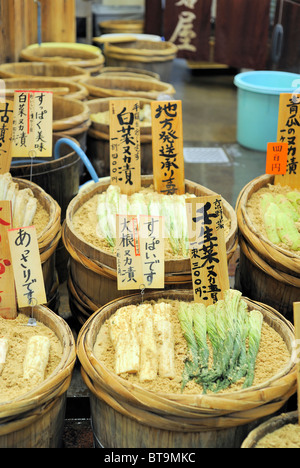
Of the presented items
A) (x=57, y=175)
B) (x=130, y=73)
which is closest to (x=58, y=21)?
(x=130, y=73)

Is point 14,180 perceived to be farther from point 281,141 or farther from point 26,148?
point 281,141

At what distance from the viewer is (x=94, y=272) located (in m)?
2.99

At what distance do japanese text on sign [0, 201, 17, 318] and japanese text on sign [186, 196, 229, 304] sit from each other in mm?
938

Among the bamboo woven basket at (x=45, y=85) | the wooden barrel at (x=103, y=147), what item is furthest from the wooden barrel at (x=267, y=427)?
the bamboo woven basket at (x=45, y=85)

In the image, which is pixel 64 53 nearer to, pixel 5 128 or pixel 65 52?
pixel 65 52

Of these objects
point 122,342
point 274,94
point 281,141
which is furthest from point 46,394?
point 274,94

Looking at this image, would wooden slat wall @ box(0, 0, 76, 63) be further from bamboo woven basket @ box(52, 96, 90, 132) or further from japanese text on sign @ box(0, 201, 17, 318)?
japanese text on sign @ box(0, 201, 17, 318)

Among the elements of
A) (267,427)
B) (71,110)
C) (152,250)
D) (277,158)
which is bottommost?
(267,427)

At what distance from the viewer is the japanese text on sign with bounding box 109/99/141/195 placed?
3.66 metres

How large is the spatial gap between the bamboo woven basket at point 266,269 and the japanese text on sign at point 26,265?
4.21ft

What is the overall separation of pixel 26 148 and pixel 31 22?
16.3ft

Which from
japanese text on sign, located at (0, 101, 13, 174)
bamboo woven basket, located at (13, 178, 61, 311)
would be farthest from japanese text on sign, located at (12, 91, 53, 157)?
bamboo woven basket, located at (13, 178, 61, 311)

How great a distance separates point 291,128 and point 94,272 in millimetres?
1826
